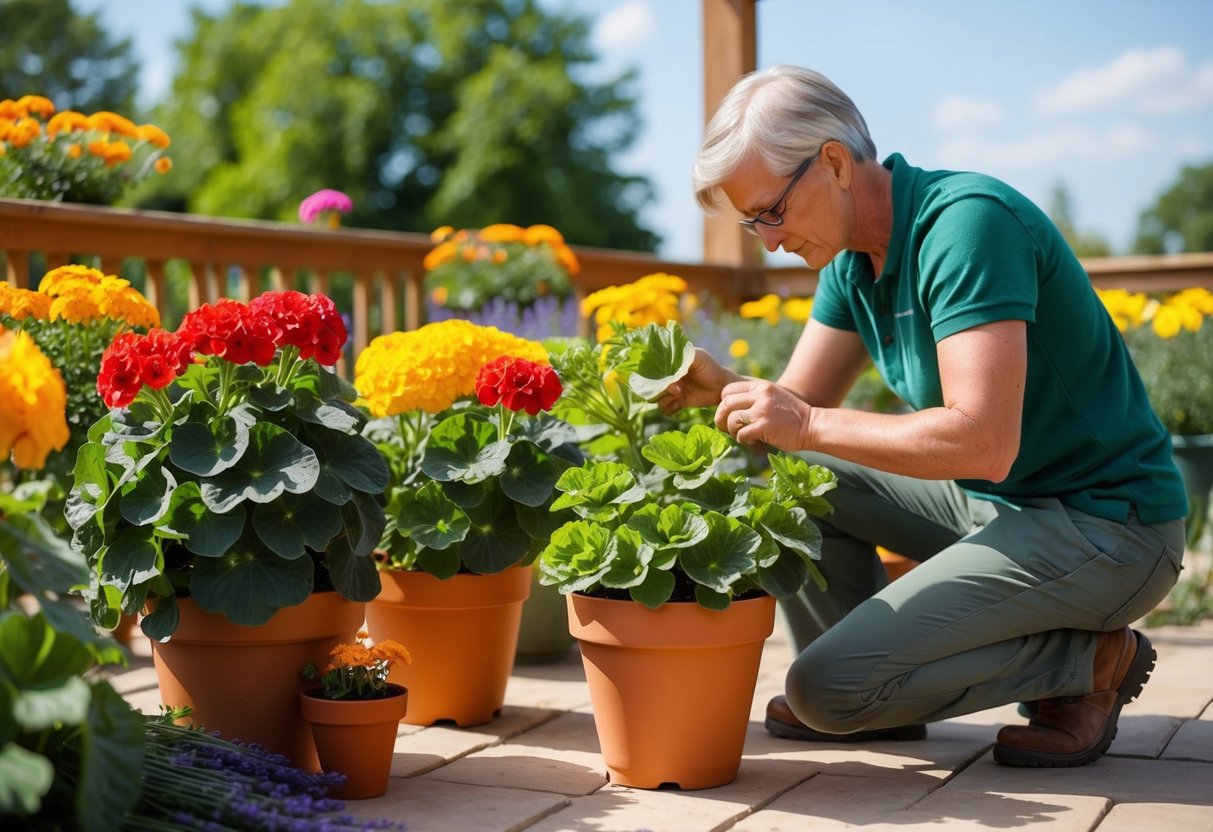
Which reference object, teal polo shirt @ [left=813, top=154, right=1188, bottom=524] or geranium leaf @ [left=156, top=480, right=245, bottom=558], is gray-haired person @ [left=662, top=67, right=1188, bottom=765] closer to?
teal polo shirt @ [left=813, top=154, right=1188, bottom=524]

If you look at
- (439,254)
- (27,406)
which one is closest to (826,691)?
(27,406)

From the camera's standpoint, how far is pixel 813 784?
2.04 metres

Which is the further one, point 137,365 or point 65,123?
point 65,123

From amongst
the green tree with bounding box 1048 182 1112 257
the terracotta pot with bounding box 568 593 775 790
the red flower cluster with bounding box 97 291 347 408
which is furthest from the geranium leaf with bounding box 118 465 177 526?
the green tree with bounding box 1048 182 1112 257

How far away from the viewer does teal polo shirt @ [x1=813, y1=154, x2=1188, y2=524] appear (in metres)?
1.98

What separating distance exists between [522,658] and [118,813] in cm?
168

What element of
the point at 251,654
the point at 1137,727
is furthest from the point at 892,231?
the point at 251,654

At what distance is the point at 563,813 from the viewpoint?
73.6 inches

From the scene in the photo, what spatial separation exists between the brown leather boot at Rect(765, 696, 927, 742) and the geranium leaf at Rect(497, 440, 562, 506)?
0.62 m

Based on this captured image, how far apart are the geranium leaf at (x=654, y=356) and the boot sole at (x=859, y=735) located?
0.71 metres

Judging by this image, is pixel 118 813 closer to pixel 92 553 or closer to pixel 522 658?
pixel 92 553

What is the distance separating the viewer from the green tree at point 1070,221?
3939 centimetres

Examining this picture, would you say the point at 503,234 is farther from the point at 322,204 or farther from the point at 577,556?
the point at 577,556

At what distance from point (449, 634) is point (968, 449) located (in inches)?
40.4
